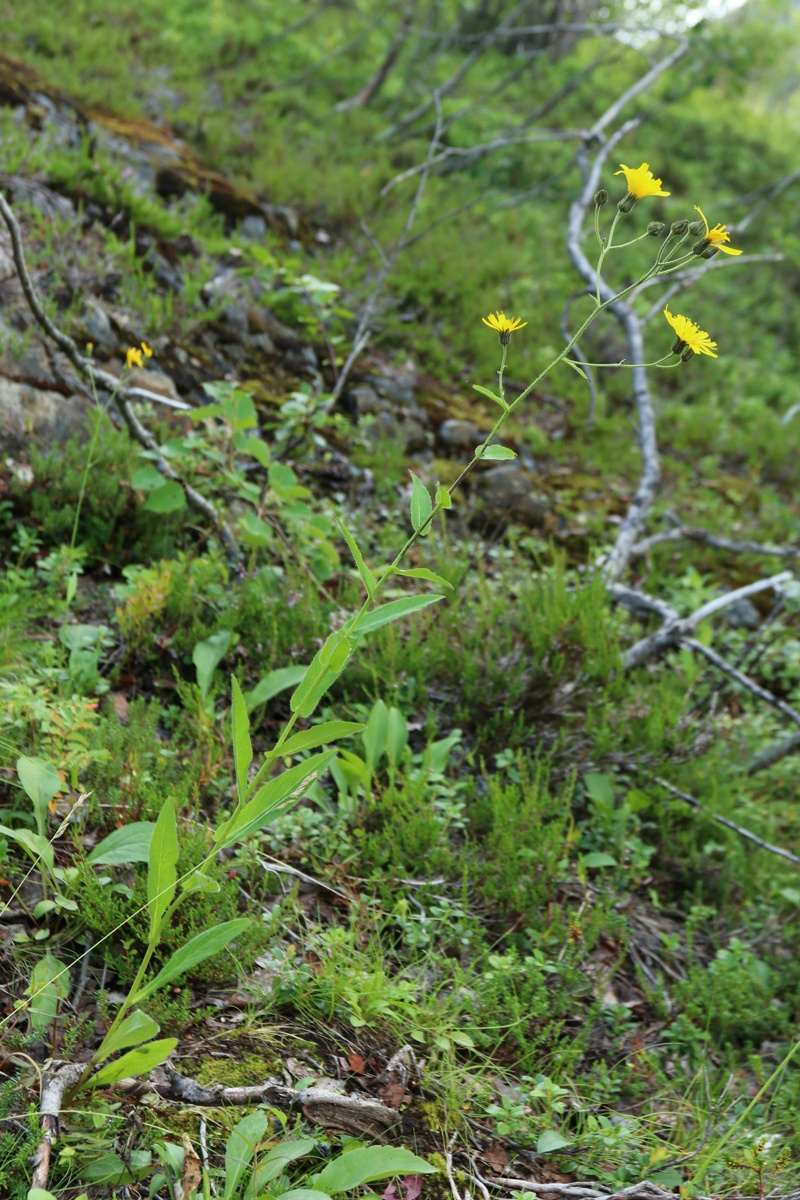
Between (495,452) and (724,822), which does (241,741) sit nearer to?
(495,452)

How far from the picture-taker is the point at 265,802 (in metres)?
1.50

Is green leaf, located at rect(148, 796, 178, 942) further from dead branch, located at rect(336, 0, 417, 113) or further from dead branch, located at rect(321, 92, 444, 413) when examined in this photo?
dead branch, located at rect(336, 0, 417, 113)

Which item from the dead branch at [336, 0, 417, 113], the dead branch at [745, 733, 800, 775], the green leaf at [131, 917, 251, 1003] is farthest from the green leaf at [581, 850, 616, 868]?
the dead branch at [336, 0, 417, 113]

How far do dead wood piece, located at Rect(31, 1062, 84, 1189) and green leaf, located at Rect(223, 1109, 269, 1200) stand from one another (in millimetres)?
297

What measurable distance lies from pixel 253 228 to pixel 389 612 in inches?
223

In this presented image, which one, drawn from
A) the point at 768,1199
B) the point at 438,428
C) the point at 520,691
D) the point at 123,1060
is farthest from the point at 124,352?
the point at 768,1199

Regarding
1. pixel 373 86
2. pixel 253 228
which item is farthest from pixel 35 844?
pixel 373 86

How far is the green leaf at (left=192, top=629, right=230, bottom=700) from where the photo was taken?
2.59 meters

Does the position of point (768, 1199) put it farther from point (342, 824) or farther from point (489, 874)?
point (342, 824)

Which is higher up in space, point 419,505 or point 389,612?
point 419,505

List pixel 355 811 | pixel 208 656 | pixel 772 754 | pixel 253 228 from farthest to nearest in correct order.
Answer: pixel 253 228 → pixel 772 754 → pixel 208 656 → pixel 355 811

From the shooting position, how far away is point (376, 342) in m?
5.86

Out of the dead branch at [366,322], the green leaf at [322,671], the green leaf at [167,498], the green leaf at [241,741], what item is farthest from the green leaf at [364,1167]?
the dead branch at [366,322]

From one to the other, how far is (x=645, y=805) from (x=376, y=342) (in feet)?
13.8
